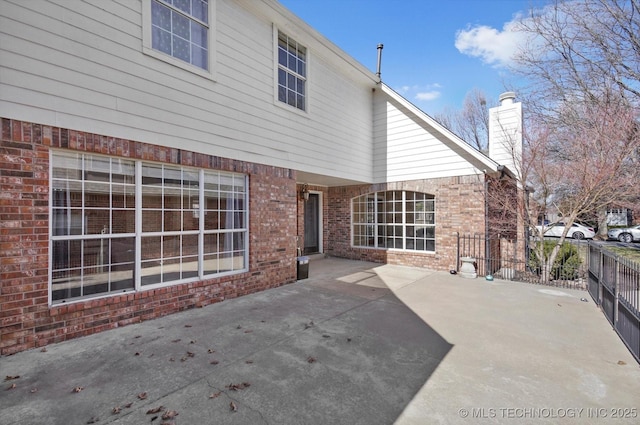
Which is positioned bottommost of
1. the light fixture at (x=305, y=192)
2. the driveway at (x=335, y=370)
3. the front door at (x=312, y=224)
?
the driveway at (x=335, y=370)

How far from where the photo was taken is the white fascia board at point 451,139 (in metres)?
8.22

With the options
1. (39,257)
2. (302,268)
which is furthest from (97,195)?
(302,268)

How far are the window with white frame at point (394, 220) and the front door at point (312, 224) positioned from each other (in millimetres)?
1451

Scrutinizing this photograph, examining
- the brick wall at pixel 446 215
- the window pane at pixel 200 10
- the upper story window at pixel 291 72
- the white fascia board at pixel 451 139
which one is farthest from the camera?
the brick wall at pixel 446 215

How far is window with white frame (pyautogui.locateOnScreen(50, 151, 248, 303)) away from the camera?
414 centimetres

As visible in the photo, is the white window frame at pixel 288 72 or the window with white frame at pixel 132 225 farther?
the white window frame at pixel 288 72

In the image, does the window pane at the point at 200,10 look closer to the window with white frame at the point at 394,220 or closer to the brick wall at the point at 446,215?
the brick wall at the point at 446,215

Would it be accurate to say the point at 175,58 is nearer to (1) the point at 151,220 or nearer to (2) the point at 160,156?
(2) the point at 160,156

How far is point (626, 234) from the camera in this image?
68.4ft

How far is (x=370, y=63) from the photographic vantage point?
1185cm

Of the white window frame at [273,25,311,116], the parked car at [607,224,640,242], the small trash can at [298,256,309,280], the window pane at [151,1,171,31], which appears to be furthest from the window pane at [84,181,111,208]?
the parked car at [607,224,640,242]

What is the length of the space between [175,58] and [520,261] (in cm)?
934

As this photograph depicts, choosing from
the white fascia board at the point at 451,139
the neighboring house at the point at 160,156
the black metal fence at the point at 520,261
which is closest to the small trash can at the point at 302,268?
the neighboring house at the point at 160,156

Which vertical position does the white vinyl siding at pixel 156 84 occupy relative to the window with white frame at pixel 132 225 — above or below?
above
